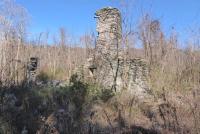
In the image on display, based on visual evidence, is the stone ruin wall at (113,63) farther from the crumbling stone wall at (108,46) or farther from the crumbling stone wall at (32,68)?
the crumbling stone wall at (32,68)

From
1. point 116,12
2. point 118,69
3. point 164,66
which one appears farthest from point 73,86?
point 164,66

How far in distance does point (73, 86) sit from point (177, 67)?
5.39 meters

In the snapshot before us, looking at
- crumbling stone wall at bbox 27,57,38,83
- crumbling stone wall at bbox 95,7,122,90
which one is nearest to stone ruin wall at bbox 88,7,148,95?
crumbling stone wall at bbox 95,7,122,90

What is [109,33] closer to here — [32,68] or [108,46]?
[108,46]

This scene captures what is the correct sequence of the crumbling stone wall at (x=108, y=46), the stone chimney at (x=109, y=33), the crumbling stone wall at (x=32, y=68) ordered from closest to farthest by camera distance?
the crumbling stone wall at (x=108, y=46), the stone chimney at (x=109, y=33), the crumbling stone wall at (x=32, y=68)

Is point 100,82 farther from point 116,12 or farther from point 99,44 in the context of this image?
point 116,12

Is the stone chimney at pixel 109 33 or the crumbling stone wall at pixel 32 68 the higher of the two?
the stone chimney at pixel 109 33

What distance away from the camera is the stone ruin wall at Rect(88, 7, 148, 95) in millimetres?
14219

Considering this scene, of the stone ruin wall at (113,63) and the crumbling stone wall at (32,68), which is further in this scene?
the crumbling stone wall at (32,68)

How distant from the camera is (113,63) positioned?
14477 mm

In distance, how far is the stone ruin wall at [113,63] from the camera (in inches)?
560

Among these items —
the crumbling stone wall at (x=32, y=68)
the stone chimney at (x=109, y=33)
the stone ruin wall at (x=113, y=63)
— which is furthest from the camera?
the crumbling stone wall at (x=32, y=68)

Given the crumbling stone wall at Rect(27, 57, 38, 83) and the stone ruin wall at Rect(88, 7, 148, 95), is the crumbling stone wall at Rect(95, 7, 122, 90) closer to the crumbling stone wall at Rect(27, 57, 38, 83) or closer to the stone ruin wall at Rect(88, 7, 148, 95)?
the stone ruin wall at Rect(88, 7, 148, 95)

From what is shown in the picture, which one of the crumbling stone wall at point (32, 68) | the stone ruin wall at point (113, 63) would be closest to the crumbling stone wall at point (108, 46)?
the stone ruin wall at point (113, 63)
